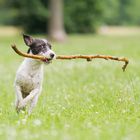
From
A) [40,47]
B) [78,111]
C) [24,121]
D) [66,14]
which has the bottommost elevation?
[66,14]

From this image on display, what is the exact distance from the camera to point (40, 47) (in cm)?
1101

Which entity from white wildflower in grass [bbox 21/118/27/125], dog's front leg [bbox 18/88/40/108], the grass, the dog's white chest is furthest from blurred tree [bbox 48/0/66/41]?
white wildflower in grass [bbox 21/118/27/125]

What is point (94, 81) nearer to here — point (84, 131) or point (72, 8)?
point (84, 131)

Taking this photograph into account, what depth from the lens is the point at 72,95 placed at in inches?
581

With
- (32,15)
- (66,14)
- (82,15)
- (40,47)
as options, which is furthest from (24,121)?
(82,15)

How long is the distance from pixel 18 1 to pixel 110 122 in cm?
4369

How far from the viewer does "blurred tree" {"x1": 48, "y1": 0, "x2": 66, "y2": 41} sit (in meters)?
43.9

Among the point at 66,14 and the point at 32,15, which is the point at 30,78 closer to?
the point at 32,15

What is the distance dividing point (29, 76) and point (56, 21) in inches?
1329

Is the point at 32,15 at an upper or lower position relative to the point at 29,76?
lower

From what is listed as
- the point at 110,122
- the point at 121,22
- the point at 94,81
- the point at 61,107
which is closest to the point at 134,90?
the point at 61,107

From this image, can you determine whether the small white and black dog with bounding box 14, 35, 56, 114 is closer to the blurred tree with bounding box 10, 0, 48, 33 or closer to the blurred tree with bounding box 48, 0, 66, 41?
the blurred tree with bounding box 48, 0, 66, 41

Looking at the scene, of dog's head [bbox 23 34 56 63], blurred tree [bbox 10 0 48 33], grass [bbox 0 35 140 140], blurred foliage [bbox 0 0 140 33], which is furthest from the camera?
blurred foliage [bbox 0 0 140 33]

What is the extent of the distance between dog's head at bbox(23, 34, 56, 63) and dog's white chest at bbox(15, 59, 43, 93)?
0.23 metres
